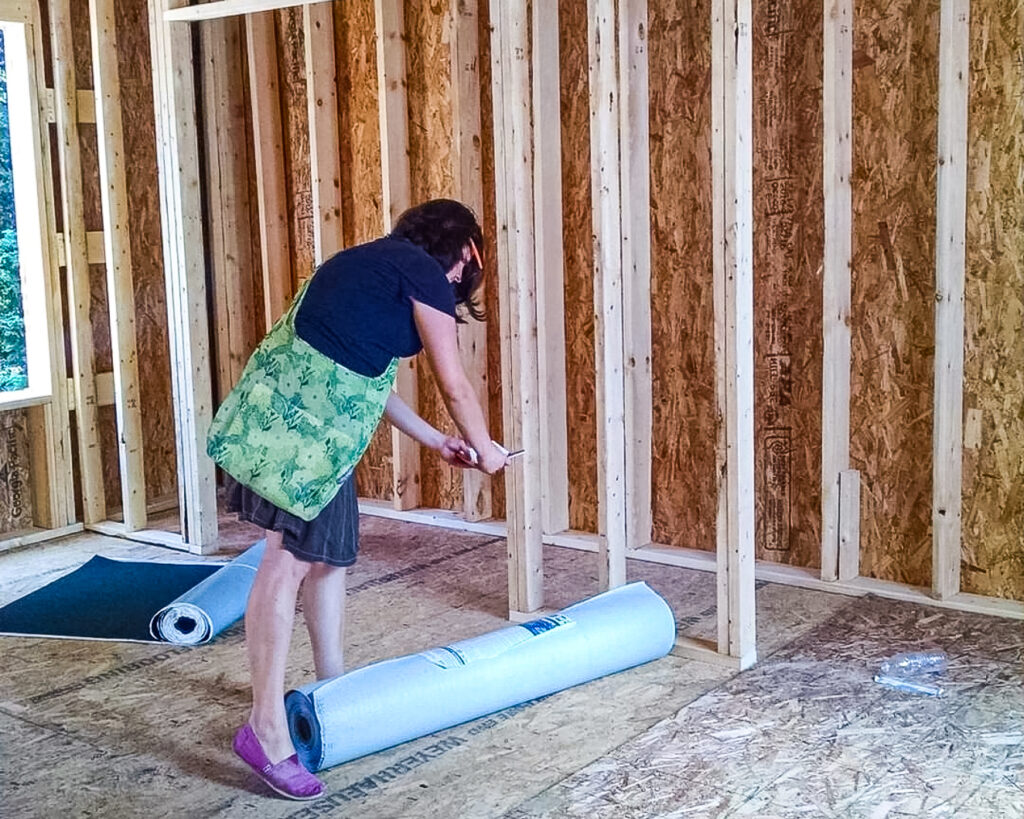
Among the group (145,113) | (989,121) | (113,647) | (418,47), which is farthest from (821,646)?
(145,113)

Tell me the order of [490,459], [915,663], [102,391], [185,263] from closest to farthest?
[490,459]
[915,663]
[185,263]
[102,391]

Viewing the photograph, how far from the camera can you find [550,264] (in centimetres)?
505

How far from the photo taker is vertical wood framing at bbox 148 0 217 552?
16.4 ft

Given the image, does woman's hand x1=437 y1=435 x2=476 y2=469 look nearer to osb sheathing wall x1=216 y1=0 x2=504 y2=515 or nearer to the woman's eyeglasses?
the woman's eyeglasses

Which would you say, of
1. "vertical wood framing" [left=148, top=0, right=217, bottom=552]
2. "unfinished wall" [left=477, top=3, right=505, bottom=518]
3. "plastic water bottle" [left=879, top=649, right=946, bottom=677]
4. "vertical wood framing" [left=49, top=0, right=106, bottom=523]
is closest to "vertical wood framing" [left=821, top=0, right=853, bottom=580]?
"plastic water bottle" [left=879, top=649, right=946, bottom=677]

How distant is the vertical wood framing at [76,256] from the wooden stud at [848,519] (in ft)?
11.0

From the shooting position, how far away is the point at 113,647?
4055 mm

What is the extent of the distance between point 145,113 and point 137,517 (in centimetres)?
190

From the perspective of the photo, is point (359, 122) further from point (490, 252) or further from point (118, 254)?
point (118, 254)

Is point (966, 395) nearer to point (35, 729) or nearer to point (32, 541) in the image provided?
point (35, 729)

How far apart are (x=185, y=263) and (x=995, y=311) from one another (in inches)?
123

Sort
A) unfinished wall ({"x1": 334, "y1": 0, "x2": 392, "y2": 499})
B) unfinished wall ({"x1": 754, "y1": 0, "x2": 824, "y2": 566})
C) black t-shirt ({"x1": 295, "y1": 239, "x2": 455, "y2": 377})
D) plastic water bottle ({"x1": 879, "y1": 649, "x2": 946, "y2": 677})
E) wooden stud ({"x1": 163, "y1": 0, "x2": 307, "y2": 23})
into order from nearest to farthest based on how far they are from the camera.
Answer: black t-shirt ({"x1": 295, "y1": 239, "x2": 455, "y2": 377}) → plastic water bottle ({"x1": 879, "y1": 649, "x2": 946, "y2": 677}) → unfinished wall ({"x1": 754, "y1": 0, "x2": 824, "y2": 566}) → wooden stud ({"x1": 163, "y1": 0, "x2": 307, "y2": 23}) → unfinished wall ({"x1": 334, "y1": 0, "x2": 392, "y2": 499})

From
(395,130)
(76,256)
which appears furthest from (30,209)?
(395,130)

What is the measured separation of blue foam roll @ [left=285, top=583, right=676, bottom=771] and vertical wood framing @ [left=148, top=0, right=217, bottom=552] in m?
2.09
